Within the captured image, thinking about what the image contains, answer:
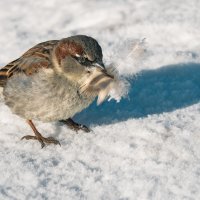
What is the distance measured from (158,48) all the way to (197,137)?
66.9 inches

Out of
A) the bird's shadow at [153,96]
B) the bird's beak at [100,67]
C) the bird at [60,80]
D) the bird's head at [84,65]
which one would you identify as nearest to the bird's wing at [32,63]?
the bird at [60,80]

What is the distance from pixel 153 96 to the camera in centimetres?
538

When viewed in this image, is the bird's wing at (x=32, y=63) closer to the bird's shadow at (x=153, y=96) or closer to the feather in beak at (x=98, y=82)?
the feather in beak at (x=98, y=82)

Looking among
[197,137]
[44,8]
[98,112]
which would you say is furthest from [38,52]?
[44,8]

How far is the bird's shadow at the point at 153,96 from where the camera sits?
5.11m

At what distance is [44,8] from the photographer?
7086mm

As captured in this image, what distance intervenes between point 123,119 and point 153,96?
0.52 m

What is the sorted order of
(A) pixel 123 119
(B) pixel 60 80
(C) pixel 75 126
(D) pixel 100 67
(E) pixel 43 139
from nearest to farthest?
(D) pixel 100 67 → (B) pixel 60 80 → (E) pixel 43 139 → (C) pixel 75 126 → (A) pixel 123 119

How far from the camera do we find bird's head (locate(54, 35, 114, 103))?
4457 millimetres

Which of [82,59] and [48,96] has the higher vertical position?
[82,59]

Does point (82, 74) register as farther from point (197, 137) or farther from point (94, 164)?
point (197, 137)

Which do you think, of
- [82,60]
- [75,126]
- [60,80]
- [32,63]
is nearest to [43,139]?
[75,126]

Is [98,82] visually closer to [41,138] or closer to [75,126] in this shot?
[75,126]

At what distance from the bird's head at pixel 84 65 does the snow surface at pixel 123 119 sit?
0.26m
